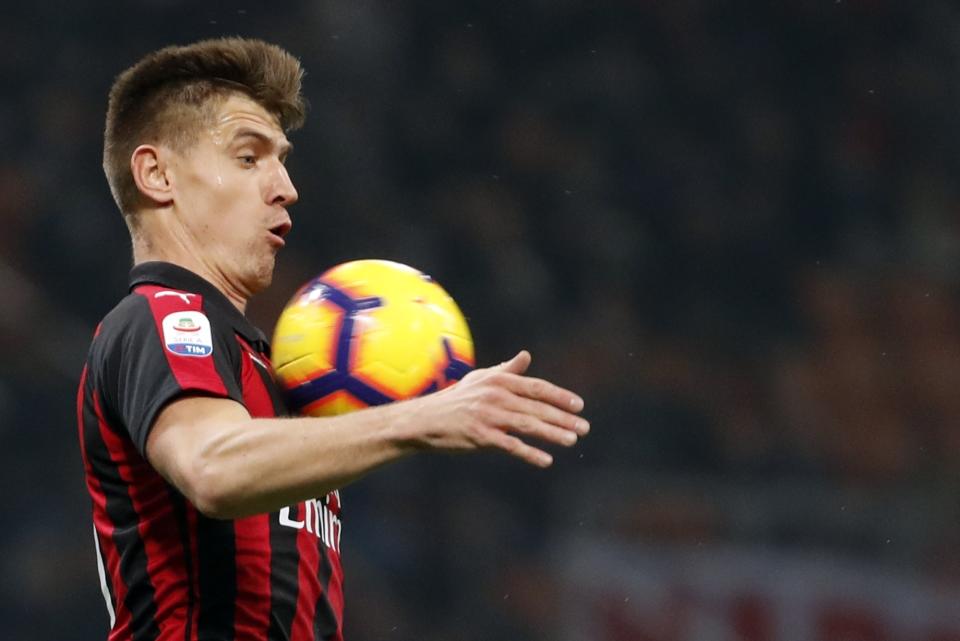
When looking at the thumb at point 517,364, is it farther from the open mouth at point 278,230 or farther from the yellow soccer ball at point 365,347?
the open mouth at point 278,230

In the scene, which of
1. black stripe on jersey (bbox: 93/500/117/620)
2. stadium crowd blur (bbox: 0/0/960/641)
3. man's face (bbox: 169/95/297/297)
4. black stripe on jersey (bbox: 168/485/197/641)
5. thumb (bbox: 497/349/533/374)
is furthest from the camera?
stadium crowd blur (bbox: 0/0/960/641)

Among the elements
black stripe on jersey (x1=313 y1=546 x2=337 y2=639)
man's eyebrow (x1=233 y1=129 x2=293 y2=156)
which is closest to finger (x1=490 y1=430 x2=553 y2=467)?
black stripe on jersey (x1=313 y1=546 x2=337 y2=639)

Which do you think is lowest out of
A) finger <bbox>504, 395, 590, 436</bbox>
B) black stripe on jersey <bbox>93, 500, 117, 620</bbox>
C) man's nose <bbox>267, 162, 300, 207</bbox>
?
black stripe on jersey <bbox>93, 500, 117, 620</bbox>

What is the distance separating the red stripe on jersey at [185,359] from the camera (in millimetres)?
2270

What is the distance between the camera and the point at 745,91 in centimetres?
948

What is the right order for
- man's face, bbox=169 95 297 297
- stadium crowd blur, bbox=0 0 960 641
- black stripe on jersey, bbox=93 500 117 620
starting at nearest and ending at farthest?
black stripe on jersey, bbox=93 500 117 620 < man's face, bbox=169 95 297 297 < stadium crowd blur, bbox=0 0 960 641

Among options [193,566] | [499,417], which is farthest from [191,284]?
[499,417]

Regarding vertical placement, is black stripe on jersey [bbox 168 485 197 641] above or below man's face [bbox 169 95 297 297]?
below

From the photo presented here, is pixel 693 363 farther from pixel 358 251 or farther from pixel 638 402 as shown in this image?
pixel 358 251

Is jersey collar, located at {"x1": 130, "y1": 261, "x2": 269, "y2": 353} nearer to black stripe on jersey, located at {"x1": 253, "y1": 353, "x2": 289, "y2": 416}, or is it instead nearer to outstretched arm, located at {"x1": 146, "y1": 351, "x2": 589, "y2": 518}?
black stripe on jersey, located at {"x1": 253, "y1": 353, "x2": 289, "y2": 416}

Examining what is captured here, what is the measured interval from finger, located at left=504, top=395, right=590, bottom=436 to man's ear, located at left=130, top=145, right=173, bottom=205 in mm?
1111

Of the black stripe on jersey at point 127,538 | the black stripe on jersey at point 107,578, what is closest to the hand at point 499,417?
the black stripe on jersey at point 127,538

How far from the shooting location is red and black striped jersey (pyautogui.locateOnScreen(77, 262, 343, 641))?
242 centimetres

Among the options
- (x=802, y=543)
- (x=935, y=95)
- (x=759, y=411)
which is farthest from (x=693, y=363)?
(x=935, y=95)
